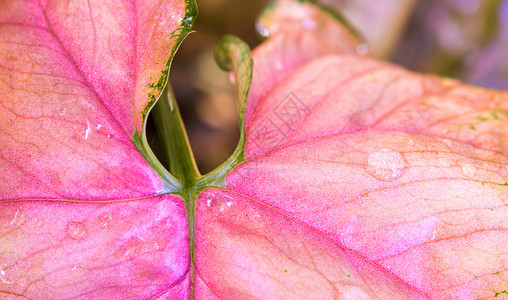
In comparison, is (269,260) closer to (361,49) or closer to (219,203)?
(219,203)

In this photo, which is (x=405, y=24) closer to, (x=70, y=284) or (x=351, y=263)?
(x=351, y=263)

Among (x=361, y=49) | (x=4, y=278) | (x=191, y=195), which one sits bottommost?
(x=4, y=278)

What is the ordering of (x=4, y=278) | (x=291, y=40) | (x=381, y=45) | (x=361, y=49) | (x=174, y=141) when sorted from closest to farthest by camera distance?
(x=4, y=278) → (x=174, y=141) → (x=291, y=40) → (x=361, y=49) → (x=381, y=45)

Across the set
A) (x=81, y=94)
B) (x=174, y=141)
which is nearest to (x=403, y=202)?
(x=174, y=141)

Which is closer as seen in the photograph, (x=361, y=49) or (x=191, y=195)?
(x=191, y=195)

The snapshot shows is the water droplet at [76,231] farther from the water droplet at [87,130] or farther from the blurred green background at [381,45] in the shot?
the blurred green background at [381,45]

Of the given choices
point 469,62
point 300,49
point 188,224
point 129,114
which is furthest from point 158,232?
point 469,62

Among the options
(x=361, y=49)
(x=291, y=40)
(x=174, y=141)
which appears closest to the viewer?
(x=174, y=141)

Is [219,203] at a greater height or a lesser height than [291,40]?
lesser
